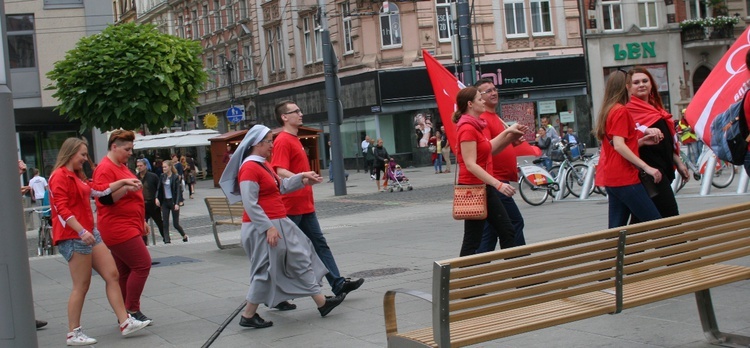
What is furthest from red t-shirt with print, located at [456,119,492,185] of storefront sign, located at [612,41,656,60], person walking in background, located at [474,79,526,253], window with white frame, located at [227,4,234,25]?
window with white frame, located at [227,4,234,25]

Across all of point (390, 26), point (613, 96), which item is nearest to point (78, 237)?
point (613, 96)

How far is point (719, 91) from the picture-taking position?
6762 millimetres

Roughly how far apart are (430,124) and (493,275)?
1428 inches

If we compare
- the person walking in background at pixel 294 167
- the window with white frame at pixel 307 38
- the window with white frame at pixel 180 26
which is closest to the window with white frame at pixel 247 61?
the window with white frame at pixel 307 38

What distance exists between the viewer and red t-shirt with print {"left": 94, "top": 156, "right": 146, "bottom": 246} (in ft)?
26.9

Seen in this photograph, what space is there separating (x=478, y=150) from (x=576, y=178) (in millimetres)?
12626

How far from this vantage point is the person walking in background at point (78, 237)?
7.78m

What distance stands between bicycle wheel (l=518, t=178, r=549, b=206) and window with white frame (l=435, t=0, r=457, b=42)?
75.7ft

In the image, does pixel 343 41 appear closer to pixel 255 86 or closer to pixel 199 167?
pixel 255 86

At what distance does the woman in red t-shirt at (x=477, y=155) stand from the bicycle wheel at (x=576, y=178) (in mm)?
12114

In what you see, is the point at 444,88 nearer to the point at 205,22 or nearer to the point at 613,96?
the point at 613,96

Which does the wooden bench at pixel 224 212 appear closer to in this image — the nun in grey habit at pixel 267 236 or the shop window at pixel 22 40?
the nun in grey habit at pixel 267 236

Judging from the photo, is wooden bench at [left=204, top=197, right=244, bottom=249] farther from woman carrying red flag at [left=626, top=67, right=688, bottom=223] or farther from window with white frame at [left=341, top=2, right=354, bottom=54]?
window with white frame at [left=341, top=2, right=354, bottom=54]

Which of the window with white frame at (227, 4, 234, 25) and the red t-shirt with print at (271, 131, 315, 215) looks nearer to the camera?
the red t-shirt with print at (271, 131, 315, 215)
